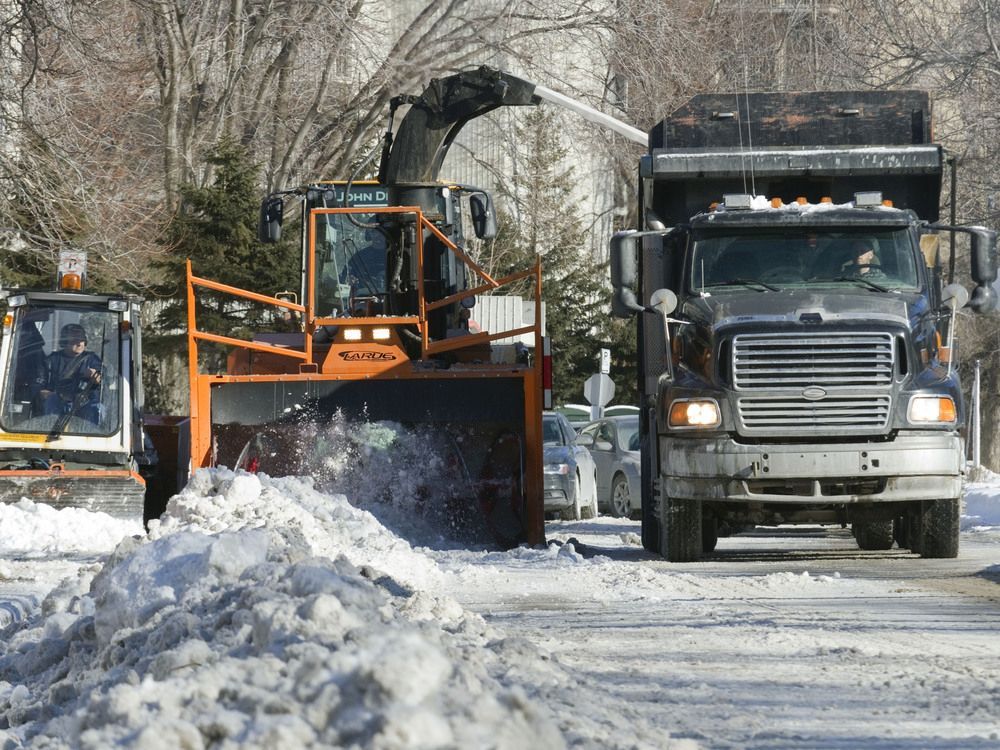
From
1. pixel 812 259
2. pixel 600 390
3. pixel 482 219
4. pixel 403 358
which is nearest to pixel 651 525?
pixel 403 358

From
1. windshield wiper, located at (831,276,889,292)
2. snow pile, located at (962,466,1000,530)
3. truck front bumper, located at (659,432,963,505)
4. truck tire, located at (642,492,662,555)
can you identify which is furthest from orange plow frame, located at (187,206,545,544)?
snow pile, located at (962,466,1000,530)

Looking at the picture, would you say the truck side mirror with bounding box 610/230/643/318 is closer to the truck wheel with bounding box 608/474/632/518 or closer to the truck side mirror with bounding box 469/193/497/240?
the truck side mirror with bounding box 469/193/497/240

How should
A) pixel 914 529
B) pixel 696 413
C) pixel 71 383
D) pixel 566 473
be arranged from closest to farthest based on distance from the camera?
1. pixel 696 413
2. pixel 914 529
3. pixel 71 383
4. pixel 566 473

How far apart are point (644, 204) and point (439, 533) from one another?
3335 mm

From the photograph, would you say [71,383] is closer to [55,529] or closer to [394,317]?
[55,529]

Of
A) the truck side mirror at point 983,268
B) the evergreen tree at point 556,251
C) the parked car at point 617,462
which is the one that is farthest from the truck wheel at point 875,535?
the evergreen tree at point 556,251

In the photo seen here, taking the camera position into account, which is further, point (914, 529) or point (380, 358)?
point (380, 358)

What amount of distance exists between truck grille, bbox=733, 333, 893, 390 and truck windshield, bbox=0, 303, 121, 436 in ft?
21.6

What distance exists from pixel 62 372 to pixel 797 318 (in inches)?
290

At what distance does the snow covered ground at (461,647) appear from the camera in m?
4.68

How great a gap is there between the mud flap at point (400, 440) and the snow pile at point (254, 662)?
3.87m

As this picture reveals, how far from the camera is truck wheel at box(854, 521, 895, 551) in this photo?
13617mm

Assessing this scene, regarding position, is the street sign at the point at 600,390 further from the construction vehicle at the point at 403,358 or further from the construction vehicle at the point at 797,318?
the construction vehicle at the point at 797,318

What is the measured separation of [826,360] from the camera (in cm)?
1138
